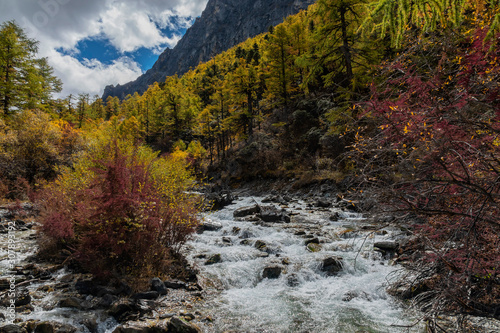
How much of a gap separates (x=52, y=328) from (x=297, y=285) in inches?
233

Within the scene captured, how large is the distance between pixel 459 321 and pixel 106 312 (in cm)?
631

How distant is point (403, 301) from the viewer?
6.10 metres

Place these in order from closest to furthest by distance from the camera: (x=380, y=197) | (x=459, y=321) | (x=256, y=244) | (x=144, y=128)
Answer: (x=459, y=321), (x=380, y=197), (x=256, y=244), (x=144, y=128)

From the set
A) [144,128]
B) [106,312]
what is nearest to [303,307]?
[106,312]

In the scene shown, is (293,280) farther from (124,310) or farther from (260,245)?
(124,310)

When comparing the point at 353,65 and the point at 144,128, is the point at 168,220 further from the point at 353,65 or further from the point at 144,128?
the point at 144,128

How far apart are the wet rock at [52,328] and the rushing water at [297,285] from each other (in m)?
2.77

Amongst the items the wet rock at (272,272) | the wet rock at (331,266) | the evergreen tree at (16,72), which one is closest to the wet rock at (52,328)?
the wet rock at (272,272)

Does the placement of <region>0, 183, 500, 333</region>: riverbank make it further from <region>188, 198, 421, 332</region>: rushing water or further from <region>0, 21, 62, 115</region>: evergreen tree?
<region>0, 21, 62, 115</region>: evergreen tree

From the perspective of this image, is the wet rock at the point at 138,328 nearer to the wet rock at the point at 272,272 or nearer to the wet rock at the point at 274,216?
the wet rock at the point at 272,272

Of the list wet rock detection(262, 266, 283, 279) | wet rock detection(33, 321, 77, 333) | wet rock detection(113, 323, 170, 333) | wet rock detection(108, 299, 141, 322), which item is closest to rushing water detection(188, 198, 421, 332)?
wet rock detection(262, 266, 283, 279)

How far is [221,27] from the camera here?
16238cm

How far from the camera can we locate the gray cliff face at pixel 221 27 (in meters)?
131

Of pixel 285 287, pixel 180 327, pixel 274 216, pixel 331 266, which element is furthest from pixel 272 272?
pixel 274 216
